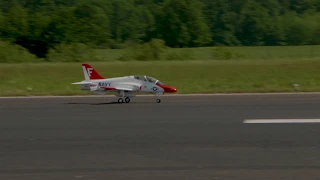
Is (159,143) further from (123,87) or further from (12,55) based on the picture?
(12,55)

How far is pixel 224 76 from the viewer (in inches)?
1177

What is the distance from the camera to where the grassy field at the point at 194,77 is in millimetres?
25844

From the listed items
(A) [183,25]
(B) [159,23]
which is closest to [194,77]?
(A) [183,25]

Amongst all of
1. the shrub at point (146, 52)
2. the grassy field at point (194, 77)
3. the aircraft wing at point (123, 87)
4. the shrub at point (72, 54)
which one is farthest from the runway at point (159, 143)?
the shrub at point (72, 54)

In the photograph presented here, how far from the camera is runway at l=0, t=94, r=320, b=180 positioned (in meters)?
9.47

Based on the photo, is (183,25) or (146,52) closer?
(146,52)

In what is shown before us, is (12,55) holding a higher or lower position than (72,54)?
higher

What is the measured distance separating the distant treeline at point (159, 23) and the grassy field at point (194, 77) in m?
22.1

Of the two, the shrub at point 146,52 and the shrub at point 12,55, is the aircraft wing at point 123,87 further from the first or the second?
the shrub at point 12,55

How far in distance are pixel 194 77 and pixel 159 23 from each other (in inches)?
1711

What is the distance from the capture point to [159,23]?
Result: 72.7 metres

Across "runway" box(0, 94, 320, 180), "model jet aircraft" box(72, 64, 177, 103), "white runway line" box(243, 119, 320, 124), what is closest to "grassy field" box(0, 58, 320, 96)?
"model jet aircraft" box(72, 64, 177, 103)

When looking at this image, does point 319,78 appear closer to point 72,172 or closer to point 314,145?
point 314,145

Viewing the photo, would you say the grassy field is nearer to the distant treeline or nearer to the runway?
the runway
